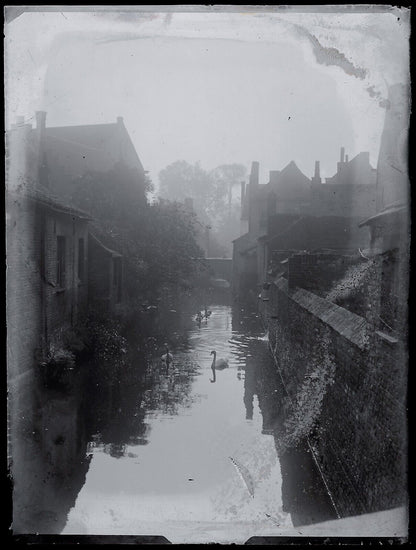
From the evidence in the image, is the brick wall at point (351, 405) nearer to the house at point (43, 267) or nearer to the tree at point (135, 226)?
the house at point (43, 267)

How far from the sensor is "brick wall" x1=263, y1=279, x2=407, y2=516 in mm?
4185

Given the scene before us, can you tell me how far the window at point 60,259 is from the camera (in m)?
13.6

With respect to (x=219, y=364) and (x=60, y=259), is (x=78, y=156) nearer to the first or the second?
(x=60, y=259)

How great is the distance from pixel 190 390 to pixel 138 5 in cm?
1014

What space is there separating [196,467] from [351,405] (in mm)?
2802

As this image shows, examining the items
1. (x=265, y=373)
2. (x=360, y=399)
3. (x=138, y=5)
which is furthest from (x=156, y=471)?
(x=265, y=373)

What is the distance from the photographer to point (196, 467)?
7270mm

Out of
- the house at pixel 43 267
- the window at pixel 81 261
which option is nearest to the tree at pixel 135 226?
the window at pixel 81 261

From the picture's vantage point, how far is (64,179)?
22719 millimetres

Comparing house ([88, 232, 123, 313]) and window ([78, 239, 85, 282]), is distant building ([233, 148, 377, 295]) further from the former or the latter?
window ([78, 239, 85, 282])

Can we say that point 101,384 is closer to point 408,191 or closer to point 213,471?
point 213,471

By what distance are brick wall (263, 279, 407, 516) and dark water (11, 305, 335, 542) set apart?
647mm

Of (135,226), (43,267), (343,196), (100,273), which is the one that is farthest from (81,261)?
(343,196)

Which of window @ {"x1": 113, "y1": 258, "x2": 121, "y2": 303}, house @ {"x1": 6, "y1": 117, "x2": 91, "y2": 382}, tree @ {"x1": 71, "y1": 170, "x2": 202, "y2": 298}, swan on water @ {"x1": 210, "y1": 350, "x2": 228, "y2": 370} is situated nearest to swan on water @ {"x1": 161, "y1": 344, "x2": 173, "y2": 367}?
swan on water @ {"x1": 210, "y1": 350, "x2": 228, "y2": 370}
